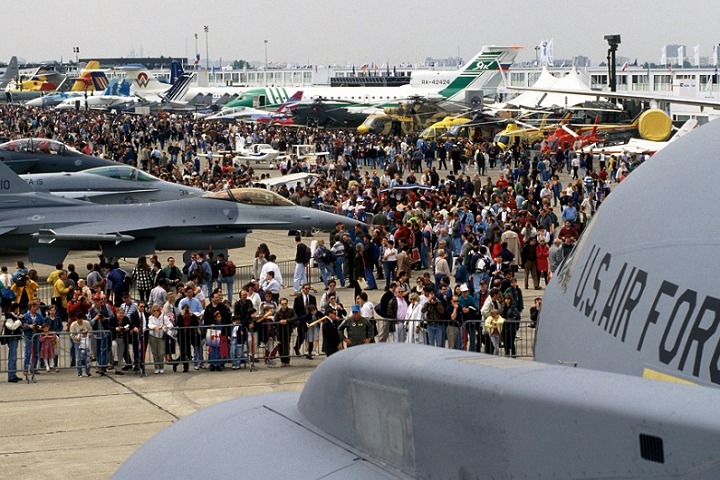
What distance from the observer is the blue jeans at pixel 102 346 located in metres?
17.0

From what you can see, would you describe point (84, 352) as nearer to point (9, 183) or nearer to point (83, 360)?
point (83, 360)

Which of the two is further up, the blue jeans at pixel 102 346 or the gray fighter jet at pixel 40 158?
the gray fighter jet at pixel 40 158

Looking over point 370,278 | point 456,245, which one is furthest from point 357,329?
point 456,245

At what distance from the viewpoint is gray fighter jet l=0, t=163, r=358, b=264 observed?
25.6 metres

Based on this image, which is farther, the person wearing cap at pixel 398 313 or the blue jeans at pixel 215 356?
the person wearing cap at pixel 398 313

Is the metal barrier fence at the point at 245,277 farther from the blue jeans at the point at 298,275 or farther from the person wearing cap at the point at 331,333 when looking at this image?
the person wearing cap at the point at 331,333

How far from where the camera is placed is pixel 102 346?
1702 cm

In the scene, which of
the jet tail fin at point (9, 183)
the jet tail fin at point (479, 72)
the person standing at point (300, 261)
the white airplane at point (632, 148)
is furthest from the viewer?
the jet tail fin at point (479, 72)

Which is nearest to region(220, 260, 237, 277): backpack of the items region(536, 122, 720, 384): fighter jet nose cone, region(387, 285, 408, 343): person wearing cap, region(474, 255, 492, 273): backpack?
region(474, 255, 492, 273): backpack

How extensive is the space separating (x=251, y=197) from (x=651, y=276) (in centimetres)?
2244

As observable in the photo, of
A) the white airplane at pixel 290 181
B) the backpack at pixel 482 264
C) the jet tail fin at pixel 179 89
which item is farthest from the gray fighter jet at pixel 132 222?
the jet tail fin at pixel 179 89

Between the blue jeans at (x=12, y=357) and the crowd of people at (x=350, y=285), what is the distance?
0.06 m

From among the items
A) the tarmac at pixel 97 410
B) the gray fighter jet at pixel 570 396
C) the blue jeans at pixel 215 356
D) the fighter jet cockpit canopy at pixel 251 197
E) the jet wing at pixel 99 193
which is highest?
the jet wing at pixel 99 193

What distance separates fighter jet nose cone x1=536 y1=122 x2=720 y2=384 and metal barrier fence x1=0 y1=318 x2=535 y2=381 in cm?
1150
